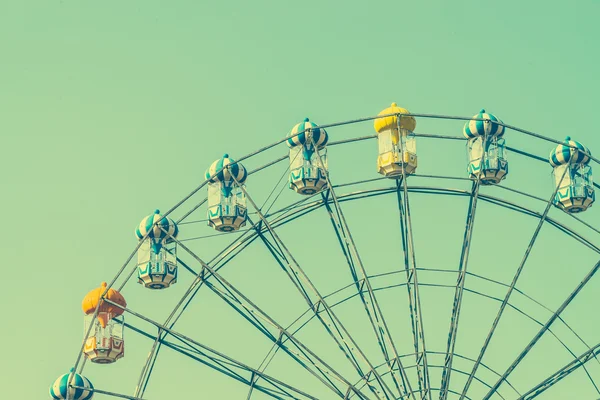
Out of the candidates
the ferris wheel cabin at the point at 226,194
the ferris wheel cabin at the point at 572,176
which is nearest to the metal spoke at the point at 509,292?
the ferris wheel cabin at the point at 572,176

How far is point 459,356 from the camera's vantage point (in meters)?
34.1

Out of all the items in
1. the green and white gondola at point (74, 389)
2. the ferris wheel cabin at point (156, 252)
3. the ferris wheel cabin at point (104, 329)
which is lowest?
the green and white gondola at point (74, 389)

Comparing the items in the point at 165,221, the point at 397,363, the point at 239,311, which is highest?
the point at 165,221

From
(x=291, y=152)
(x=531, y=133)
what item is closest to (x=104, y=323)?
(x=291, y=152)

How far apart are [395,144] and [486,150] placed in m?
2.05

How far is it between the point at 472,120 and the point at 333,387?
6.75 metres

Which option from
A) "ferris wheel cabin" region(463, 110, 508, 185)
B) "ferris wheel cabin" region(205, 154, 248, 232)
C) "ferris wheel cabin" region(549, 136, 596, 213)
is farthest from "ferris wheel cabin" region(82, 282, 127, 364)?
"ferris wheel cabin" region(549, 136, 596, 213)

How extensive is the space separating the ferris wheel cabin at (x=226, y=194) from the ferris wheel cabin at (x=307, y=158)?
121cm

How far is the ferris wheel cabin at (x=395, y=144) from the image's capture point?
Result: 1380 inches

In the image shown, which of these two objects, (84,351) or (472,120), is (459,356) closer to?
(472,120)

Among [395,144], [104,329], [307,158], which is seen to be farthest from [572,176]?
[104,329]

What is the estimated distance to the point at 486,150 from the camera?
35219 millimetres

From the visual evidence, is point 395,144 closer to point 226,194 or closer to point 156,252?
point 226,194

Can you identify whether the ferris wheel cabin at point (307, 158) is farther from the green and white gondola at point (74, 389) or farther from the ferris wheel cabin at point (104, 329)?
the green and white gondola at point (74, 389)
